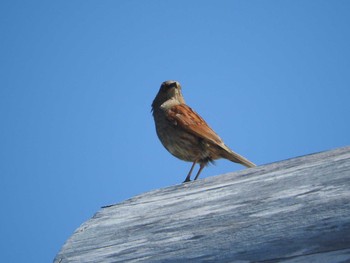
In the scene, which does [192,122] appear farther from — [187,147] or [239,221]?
[239,221]

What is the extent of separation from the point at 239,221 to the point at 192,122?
541cm

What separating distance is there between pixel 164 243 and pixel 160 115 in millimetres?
5775

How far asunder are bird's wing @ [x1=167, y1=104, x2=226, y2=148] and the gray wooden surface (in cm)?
435

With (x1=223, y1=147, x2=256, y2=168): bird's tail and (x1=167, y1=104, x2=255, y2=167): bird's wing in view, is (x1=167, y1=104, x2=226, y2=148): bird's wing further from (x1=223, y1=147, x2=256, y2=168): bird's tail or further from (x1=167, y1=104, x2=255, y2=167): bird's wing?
(x1=223, y1=147, x2=256, y2=168): bird's tail

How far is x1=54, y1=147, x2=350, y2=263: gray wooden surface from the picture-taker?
127cm

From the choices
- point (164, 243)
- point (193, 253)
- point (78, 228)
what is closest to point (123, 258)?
point (164, 243)

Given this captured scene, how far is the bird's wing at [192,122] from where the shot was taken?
22.3 feet

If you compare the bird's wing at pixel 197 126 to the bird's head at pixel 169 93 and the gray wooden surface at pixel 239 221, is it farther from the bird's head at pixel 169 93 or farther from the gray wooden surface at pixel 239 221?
the gray wooden surface at pixel 239 221

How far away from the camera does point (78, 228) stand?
6.82ft

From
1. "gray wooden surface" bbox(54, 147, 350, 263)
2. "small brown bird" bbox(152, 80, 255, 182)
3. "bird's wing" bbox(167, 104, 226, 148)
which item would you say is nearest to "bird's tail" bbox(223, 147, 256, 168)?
"small brown bird" bbox(152, 80, 255, 182)

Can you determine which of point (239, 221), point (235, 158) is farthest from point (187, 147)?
point (239, 221)

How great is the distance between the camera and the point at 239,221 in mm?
1565

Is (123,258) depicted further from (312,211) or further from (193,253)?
(312,211)

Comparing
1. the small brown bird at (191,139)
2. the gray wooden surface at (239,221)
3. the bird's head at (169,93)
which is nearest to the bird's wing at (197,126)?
the small brown bird at (191,139)
